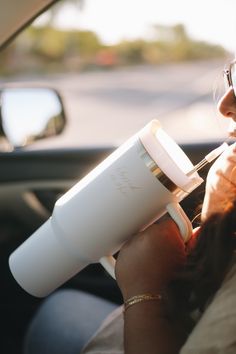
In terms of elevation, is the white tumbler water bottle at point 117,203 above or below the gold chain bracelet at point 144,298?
above

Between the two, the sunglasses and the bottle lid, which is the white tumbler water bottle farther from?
the sunglasses

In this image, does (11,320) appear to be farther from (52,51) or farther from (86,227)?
(52,51)

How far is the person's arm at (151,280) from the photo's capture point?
4.16 ft

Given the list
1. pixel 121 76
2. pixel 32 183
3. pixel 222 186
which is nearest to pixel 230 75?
A: pixel 222 186

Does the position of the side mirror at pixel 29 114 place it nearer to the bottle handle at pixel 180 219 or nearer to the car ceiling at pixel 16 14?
the car ceiling at pixel 16 14

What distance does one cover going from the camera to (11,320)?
243cm

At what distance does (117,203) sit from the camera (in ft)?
4.15

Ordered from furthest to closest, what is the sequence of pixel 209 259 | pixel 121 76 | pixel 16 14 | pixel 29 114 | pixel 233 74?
pixel 121 76 → pixel 29 114 → pixel 16 14 → pixel 233 74 → pixel 209 259

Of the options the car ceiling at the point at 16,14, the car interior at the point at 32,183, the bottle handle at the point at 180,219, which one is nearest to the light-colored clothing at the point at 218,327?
the bottle handle at the point at 180,219

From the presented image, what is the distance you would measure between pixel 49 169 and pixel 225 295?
1.69m

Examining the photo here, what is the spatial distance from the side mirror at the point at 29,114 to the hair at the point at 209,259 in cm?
141

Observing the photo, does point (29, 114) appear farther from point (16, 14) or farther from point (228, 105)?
point (228, 105)

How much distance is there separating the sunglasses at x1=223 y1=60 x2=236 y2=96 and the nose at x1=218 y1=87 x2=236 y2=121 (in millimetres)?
16

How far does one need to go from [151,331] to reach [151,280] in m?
0.10
